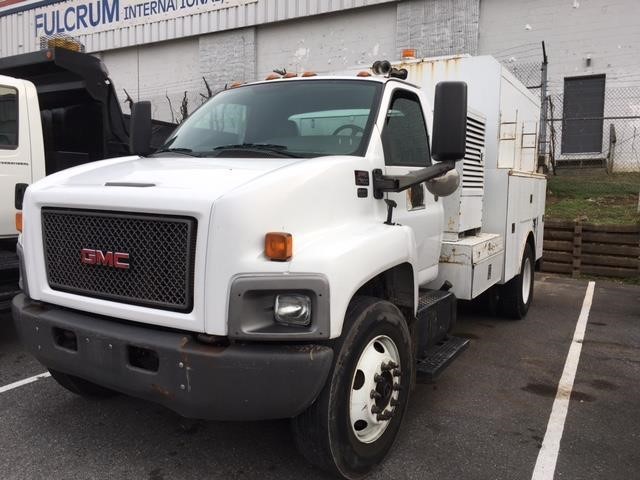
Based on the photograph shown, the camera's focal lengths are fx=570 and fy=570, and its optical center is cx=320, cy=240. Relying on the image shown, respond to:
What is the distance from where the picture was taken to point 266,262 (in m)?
2.56

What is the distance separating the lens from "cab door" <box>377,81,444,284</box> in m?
3.69

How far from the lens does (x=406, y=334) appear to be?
3.32 m

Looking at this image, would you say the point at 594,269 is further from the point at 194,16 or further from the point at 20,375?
the point at 194,16

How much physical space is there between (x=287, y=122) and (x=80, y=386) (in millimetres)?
2241

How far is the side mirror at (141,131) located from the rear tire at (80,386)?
5.21 ft

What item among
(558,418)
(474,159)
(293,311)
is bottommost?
(558,418)

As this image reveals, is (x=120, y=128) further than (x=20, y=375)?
Yes

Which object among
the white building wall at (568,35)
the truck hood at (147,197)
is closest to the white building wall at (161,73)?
the white building wall at (568,35)

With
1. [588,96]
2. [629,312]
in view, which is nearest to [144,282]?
[629,312]

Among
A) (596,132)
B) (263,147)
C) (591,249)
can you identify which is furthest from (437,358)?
(596,132)

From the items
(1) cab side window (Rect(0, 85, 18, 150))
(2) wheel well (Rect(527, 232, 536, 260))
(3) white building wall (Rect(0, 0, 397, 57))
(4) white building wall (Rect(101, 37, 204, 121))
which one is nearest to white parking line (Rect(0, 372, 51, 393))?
(1) cab side window (Rect(0, 85, 18, 150))

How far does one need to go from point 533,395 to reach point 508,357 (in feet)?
3.22

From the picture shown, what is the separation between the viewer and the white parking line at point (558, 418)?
3.28 metres

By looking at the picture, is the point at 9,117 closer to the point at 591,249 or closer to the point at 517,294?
the point at 517,294
